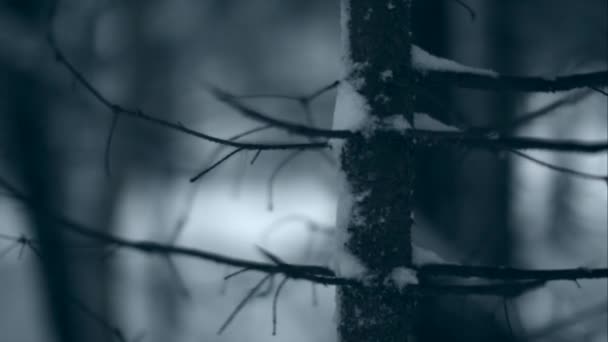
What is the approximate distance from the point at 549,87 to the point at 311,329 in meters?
7.43

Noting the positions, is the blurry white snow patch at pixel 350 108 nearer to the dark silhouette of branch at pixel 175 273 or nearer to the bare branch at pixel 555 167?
the bare branch at pixel 555 167

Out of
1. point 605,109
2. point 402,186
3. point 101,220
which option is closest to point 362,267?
point 402,186

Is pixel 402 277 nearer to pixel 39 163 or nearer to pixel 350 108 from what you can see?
pixel 350 108

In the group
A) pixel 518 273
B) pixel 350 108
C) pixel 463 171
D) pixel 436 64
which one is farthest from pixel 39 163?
pixel 518 273

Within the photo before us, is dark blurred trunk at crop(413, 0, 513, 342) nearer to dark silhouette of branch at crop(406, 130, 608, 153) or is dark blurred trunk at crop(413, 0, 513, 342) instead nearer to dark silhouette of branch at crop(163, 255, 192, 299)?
dark silhouette of branch at crop(163, 255, 192, 299)

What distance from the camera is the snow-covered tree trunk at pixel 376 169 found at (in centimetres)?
139

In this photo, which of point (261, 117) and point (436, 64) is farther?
point (436, 64)

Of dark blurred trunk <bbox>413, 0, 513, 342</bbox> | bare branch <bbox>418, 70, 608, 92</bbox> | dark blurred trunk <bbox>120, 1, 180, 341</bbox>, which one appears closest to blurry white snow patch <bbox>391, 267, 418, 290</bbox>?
bare branch <bbox>418, 70, 608, 92</bbox>

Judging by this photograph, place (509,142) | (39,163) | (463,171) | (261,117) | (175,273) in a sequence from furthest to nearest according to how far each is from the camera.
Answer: (39,163) < (463,171) < (175,273) < (509,142) < (261,117)

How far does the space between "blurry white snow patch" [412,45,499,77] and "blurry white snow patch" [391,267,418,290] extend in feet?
1.64

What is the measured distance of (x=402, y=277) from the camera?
1.42 meters

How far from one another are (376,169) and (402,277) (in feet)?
0.90

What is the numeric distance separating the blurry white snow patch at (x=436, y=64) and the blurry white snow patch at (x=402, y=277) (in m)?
0.50

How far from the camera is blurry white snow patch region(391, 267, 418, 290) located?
4.63ft
